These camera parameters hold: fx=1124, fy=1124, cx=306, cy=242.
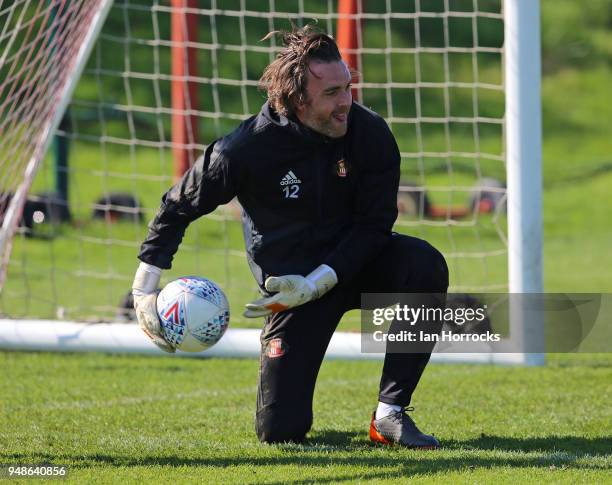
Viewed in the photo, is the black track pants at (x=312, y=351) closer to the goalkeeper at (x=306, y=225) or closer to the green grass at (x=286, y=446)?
the goalkeeper at (x=306, y=225)

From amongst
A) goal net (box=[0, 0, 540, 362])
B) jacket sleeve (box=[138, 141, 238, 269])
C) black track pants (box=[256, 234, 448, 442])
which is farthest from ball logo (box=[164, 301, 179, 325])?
goal net (box=[0, 0, 540, 362])

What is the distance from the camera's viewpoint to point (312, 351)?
192 inches

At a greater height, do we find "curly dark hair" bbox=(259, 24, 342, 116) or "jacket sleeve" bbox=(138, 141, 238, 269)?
"curly dark hair" bbox=(259, 24, 342, 116)

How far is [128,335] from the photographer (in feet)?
21.3

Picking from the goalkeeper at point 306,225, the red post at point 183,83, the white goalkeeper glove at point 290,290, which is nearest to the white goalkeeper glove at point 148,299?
the goalkeeper at point 306,225

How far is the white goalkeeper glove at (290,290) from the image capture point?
4.60m

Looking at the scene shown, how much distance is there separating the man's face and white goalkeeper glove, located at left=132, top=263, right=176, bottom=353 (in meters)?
0.96

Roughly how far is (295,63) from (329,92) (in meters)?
0.20

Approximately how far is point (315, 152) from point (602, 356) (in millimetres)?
2938

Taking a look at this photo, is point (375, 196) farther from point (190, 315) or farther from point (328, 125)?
point (190, 315)

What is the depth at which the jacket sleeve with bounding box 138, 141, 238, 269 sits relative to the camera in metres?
4.75

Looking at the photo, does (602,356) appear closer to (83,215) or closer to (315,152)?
(315,152)

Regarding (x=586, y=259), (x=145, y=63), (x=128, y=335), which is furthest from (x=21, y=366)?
(x=145, y=63)

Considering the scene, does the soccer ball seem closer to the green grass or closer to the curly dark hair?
the green grass
